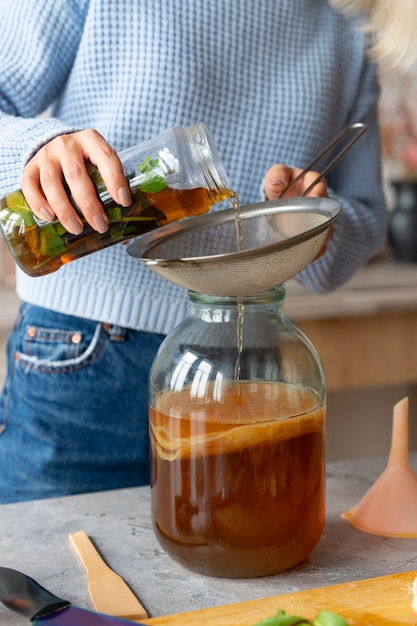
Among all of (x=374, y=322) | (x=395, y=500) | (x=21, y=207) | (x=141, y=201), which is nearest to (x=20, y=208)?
(x=21, y=207)

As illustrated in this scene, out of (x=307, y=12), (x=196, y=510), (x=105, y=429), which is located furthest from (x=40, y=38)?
(x=196, y=510)

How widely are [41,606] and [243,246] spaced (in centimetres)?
40

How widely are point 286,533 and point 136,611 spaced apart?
155 mm

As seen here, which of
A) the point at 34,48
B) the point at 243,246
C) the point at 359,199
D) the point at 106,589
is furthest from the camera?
the point at 359,199

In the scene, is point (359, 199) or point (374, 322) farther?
point (374, 322)

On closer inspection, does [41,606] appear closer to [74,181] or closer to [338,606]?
[338,606]

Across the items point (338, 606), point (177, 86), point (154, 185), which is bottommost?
point (338, 606)

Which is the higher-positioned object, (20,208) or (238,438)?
(20,208)

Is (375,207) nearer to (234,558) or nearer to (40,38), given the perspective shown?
(40,38)

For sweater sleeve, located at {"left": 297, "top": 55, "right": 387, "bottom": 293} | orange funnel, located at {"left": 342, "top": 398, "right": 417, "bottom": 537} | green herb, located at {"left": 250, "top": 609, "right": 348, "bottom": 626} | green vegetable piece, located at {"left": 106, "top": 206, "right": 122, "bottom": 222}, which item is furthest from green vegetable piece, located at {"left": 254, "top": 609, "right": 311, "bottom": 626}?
sweater sleeve, located at {"left": 297, "top": 55, "right": 387, "bottom": 293}

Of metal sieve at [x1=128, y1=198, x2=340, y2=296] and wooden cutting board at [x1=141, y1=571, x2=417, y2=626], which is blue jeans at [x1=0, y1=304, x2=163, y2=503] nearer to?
metal sieve at [x1=128, y1=198, x2=340, y2=296]

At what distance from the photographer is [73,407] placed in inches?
45.7

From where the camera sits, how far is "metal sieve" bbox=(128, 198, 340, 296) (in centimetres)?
→ 73

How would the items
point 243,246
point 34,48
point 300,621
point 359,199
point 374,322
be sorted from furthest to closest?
point 374,322
point 359,199
point 34,48
point 243,246
point 300,621
